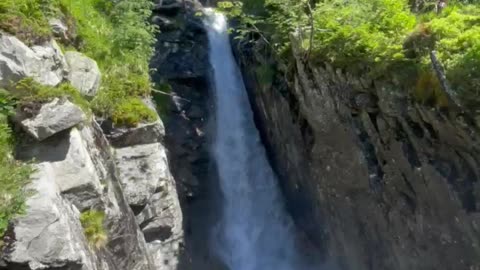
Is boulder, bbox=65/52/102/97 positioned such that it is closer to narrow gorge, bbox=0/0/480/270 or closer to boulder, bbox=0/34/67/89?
narrow gorge, bbox=0/0/480/270

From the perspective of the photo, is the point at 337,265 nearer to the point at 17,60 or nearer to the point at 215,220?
the point at 215,220

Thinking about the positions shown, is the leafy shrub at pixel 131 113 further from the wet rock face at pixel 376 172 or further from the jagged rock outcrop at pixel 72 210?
the wet rock face at pixel 376 172

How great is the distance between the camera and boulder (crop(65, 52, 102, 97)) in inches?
397

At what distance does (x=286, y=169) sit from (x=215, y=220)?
8.48ft

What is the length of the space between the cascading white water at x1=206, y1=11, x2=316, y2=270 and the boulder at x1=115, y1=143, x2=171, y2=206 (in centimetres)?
368

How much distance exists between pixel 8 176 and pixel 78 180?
1162 mm

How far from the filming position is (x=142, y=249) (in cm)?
970

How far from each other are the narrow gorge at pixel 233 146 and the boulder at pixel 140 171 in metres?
0.03

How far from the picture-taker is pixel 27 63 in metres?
8.51

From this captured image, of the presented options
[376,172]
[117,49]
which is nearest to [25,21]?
[117,49]

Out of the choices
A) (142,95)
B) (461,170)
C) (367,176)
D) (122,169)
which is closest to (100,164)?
(122,169)

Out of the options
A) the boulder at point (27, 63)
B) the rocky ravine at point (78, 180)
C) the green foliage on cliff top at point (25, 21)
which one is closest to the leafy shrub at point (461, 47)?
the rocky ravine at point (78, 180)

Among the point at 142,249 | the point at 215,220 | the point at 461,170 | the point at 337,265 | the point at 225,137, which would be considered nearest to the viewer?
the point at 461,170

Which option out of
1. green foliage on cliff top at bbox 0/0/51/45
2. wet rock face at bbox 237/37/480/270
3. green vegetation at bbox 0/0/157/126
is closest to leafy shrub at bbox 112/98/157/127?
green vegetation at bbox 0/0/157/126
